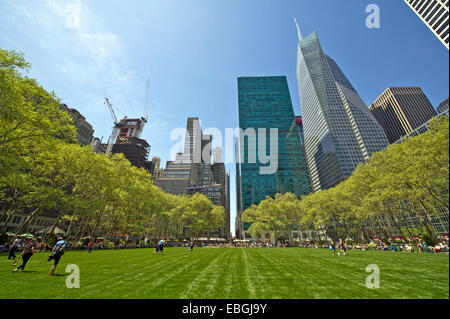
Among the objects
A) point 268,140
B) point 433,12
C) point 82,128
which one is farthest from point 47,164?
point 268,140

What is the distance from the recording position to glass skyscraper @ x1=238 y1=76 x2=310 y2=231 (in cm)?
10856

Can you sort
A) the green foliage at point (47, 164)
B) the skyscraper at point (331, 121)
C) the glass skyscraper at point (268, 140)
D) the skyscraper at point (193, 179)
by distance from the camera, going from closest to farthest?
the green foliage at point (47, 164)
the skyscraper at point (331, 121)
the glass skyscraper at point (268, 140)
the skyscraper at point (193, 179)

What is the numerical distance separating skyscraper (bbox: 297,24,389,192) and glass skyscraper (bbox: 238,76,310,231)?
19566 millimetres

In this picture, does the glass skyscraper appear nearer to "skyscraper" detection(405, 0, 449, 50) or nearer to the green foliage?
the green foliage

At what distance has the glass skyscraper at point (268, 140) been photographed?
108562 mm

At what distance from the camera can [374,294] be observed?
5.68 meters

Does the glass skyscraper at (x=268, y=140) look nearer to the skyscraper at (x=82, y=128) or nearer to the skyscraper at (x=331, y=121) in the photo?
the skyscraper at (x=331, y=121)

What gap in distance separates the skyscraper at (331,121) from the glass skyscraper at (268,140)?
19566 mm

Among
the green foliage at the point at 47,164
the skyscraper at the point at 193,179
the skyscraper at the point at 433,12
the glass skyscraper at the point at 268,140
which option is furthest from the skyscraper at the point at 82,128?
the skyscraper at the point at 433,12

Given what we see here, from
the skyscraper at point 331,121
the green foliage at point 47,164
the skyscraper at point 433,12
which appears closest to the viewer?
the skyscraper at point 433,12

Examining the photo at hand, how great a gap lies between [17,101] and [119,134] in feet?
693

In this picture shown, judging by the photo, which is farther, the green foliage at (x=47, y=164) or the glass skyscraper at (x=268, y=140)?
the glass skyscraper at (x=268, y=140)
